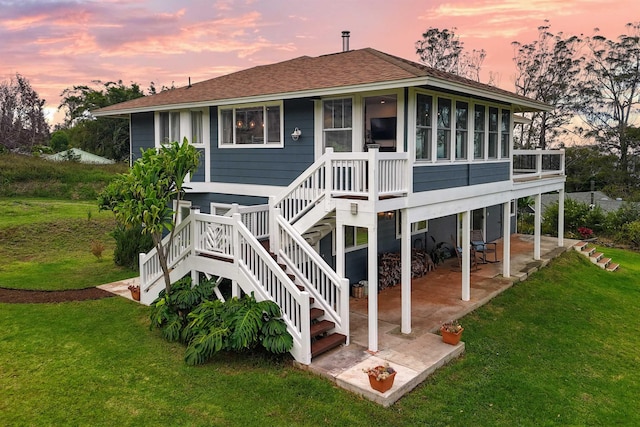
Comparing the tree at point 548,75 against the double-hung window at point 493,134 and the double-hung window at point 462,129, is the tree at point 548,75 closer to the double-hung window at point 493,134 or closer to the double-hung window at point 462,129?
the double-hung window at point 493,134

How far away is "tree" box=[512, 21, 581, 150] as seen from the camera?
3384 centimetres

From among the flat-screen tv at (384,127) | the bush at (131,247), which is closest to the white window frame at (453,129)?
the flat-screen tv at (384,127)

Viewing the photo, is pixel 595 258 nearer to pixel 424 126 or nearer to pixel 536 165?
pixel 536 165

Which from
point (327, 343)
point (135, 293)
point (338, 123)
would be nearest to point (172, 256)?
point (135, 293)

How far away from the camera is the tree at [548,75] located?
3384 centimetres

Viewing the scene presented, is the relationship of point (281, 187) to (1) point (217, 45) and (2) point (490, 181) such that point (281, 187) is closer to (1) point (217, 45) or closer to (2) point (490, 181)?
(2) point (490, 181)

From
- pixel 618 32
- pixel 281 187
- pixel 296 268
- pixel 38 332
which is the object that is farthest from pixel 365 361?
pixel 618 32

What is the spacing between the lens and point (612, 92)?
115 ft

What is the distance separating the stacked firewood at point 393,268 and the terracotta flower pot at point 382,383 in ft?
16.6

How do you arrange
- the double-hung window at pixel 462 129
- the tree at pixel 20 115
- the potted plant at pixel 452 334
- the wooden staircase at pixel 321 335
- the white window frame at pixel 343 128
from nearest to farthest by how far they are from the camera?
1. the wooden staircase at pixel 321 335
2. the potted plant at pixel 452 334
3. the white window frame at pixel 343 128
4. the double-hung window at pixel 462 129
5. the tree at pixel 20 115

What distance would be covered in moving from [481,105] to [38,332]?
34.6 ft

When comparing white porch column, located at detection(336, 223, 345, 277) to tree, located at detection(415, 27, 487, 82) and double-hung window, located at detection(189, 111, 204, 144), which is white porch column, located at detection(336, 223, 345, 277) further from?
tree, located at detection(415, 27, 487, 82)

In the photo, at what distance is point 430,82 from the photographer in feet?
24.8

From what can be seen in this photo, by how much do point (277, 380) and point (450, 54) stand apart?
114 feet
